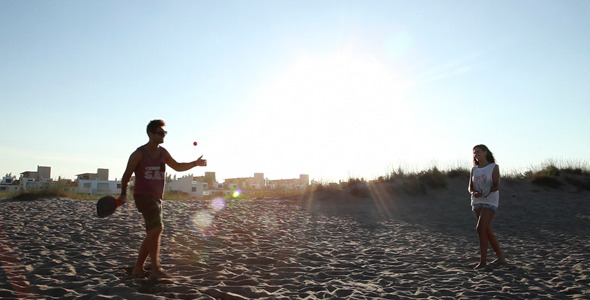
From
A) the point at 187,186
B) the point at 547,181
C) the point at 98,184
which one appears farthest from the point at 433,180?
the point at 98,184

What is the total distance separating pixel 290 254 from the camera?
23.0ft

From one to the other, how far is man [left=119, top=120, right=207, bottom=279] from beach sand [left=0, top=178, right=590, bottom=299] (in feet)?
1.07

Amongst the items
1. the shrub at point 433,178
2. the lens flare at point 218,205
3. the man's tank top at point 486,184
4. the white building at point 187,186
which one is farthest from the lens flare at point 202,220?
the white building at point 187,186

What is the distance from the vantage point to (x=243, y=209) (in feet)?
44.9

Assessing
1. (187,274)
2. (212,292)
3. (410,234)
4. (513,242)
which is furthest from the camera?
(410,234)

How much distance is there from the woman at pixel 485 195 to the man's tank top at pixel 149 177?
4570mm

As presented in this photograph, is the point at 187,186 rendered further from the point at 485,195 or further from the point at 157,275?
the point at 485,195

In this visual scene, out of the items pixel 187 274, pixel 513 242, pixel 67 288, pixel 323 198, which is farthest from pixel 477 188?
pixel 323 198

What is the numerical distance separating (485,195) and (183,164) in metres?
4.39

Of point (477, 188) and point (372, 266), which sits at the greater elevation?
point (477, 188)

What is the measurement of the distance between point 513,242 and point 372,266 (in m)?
4.55

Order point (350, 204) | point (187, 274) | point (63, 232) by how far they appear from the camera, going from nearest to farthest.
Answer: point (187, 274) → point (63, 232) → point (350, 204)

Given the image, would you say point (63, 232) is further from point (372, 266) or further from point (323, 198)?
point (323, 198)

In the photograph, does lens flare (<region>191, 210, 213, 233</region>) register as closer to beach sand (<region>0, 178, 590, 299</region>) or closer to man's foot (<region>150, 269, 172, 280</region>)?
beach sand (<region>0, 178, 590, 299</region>)
